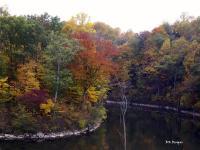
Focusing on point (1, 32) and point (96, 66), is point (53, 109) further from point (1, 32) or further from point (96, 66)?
point (1, 32)

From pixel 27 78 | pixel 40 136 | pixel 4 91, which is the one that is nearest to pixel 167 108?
pixel 27 78

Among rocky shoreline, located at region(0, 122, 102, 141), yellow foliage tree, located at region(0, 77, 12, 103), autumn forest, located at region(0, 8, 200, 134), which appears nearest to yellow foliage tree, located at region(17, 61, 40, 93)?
autumn forest, located at region(0, 8, 200, 134)

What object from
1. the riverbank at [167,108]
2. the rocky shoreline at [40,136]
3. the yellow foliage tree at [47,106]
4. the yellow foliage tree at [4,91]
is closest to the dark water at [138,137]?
the rocky shoreline at [40,136]

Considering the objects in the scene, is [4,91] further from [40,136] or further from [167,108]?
[167,108]

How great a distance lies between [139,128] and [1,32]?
18.9m

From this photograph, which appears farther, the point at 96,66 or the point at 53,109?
the point at 96,66

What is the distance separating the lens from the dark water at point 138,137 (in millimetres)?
34469

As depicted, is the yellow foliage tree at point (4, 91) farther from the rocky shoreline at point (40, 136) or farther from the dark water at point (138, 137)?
the dark water at point (138, 137)

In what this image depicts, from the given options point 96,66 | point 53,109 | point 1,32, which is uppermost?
point 1,32

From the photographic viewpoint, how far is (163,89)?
237 ft

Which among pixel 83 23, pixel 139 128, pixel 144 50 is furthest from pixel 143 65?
pixel 139 128

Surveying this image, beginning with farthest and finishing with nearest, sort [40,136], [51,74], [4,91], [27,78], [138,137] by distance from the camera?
1. [51,74]
2. [27,78]
3. [138,137]
4. [4,91]
5. [40,136]

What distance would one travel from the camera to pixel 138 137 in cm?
4069

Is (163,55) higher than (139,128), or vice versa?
(163,55)
